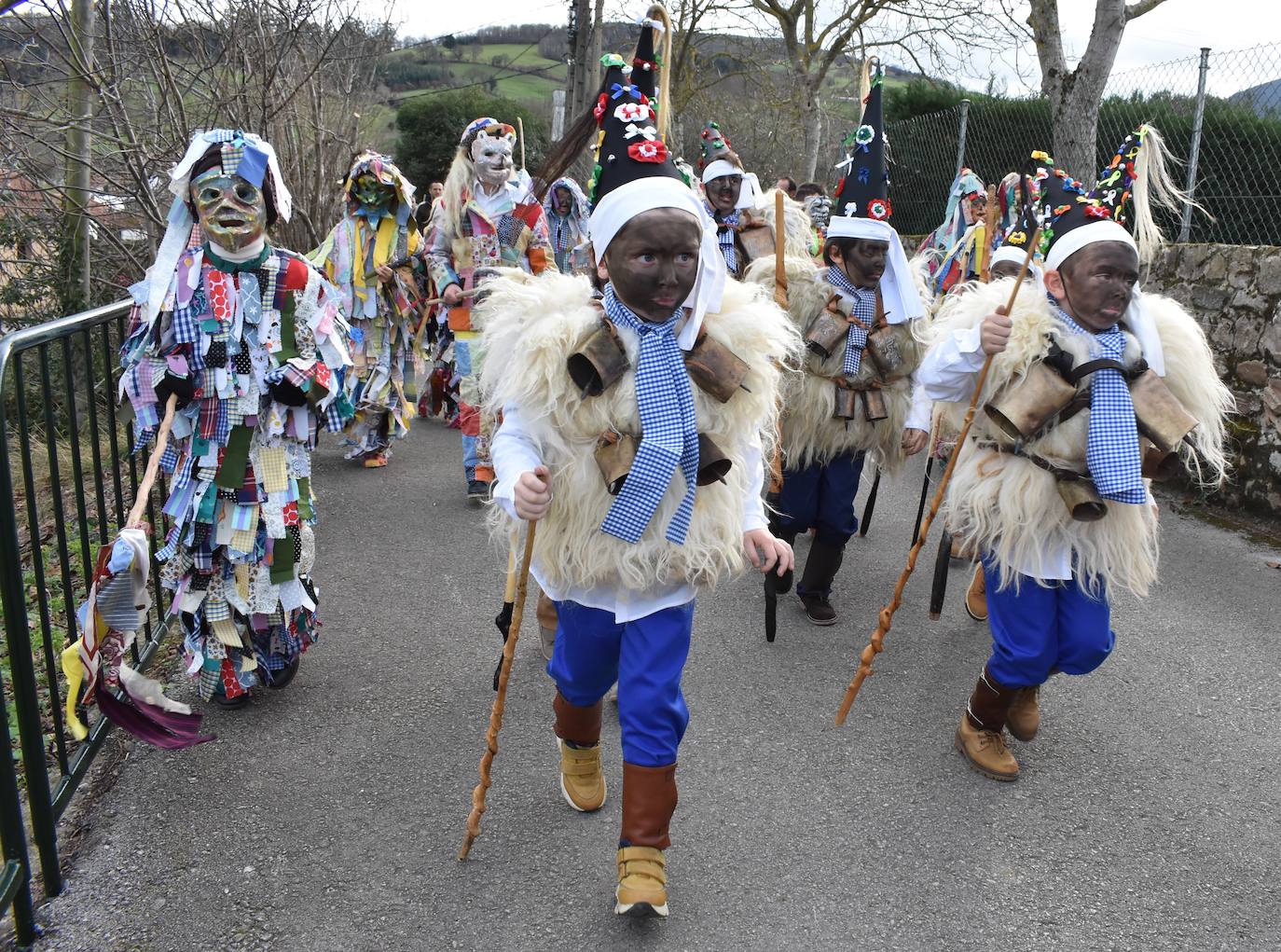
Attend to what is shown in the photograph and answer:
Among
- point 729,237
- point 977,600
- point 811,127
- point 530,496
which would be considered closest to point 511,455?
point 530,496

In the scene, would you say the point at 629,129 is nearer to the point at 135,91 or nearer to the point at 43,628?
the point at 43,628

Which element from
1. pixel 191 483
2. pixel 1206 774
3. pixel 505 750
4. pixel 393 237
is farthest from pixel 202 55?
pixel 1206 774

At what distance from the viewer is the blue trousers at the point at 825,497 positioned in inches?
191

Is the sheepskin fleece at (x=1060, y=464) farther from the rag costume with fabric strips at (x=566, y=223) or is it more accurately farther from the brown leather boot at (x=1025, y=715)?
the rag costume with fabric strips at (x=566, y=223)

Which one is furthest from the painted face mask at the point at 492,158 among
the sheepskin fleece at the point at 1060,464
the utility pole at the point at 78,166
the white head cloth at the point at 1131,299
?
the white head cloth at the point at 1131,299

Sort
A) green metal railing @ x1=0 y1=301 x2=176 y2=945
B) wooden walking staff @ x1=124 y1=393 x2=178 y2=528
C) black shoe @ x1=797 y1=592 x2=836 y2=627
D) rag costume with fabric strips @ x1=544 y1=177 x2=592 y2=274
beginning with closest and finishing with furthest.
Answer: green metal railing @ x1=0 y1=301 x2=176 y2=945, wooden walking staff @ x1=124 y1=393 x2=178 y2=528, black shoe @ x1=797 y1=592 x2=836 y2=627, rag costume with fabric strips @ x1=544 y1=177 x2=592 y2=274

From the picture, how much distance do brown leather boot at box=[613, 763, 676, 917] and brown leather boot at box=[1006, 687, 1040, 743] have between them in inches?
61.4

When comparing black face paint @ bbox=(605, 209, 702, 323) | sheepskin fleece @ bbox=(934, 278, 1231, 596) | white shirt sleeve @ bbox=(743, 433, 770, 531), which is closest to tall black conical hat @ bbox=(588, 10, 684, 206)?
black face paint @ bbox=(605, 209, 702, 323)

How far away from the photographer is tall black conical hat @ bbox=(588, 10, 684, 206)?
285 cm

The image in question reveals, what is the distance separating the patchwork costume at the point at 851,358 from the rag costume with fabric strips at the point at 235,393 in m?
2.07

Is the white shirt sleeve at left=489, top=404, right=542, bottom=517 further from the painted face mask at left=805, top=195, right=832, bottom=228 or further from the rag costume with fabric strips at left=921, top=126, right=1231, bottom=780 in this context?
the painted face mask at left=805, top=195, right=832, bottom=228

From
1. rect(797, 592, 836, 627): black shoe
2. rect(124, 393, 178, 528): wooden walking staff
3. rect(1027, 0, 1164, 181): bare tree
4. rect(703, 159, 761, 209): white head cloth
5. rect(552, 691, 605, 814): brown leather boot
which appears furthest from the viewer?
rect(1027, 0, 1164, 181): bare tree

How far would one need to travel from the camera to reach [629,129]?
2.89 m

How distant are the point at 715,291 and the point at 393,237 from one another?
5157 mm
